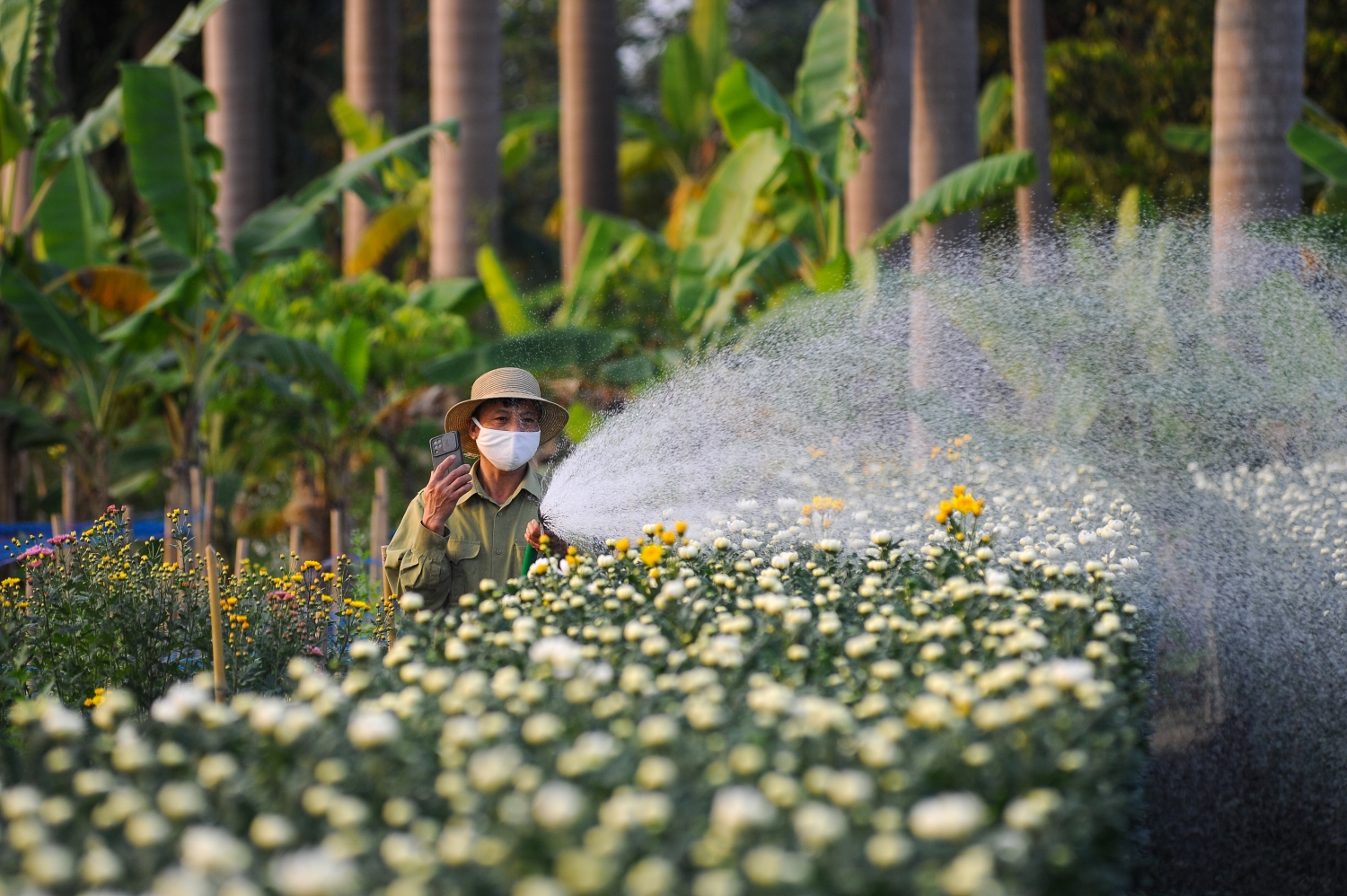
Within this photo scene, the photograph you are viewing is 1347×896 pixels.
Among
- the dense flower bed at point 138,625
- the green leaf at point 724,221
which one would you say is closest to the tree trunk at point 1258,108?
the green leaf at point 724,221

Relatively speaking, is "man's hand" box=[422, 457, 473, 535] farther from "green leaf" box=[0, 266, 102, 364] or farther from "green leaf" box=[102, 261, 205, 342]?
"green leaf" box=[0, 266, 102, 364]

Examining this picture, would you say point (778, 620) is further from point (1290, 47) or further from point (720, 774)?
point (1290, 47)

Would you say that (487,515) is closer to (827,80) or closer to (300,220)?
(300,220)

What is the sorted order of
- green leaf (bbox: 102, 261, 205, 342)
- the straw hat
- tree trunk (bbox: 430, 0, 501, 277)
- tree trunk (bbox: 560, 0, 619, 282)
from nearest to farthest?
the straw hat, green leaf (bbox: 102, 261, 205, 342), tree trunk (bbox: 430, 0, 501, 277), tree trunk (bbox: 560, 0, 619, 282)

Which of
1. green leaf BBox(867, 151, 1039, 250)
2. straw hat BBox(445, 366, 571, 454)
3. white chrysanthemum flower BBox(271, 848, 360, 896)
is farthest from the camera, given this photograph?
green leaf BBox(867, 151, 1039, 250)

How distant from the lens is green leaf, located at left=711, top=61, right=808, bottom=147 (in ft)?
27.9

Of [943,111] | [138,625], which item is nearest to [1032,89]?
[943,111]

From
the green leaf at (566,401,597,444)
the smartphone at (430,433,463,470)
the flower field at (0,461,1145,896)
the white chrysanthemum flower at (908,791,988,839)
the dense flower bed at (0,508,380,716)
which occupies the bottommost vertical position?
the green leaf at (566,401,597,444)

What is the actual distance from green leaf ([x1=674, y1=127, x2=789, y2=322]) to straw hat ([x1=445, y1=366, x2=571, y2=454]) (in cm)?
403

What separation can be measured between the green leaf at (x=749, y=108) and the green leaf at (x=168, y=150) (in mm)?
3286

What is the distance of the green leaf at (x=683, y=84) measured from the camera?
17344 millimetres

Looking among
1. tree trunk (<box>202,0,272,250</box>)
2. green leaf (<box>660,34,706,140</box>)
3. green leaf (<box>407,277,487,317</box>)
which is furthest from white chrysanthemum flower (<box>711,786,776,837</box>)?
green leaf (<box>660,34,706,140</box>)

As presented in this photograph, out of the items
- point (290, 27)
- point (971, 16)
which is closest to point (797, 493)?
point (971, 16)

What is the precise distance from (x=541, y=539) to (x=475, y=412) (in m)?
0.57
